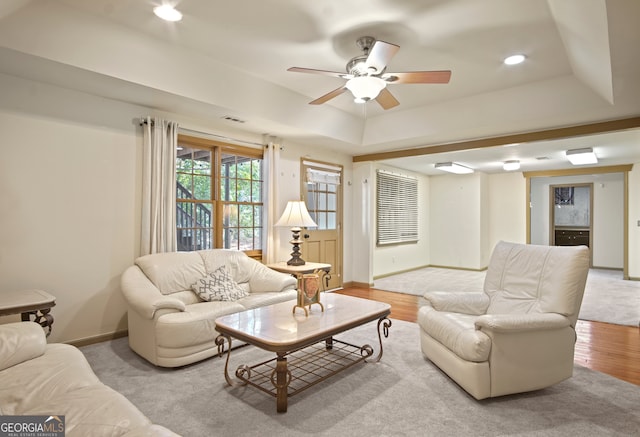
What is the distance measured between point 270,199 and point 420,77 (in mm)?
2809

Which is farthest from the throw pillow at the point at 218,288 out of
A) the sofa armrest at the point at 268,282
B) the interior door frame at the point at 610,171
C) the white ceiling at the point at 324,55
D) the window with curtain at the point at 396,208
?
the interior door frame at the point at 610,171

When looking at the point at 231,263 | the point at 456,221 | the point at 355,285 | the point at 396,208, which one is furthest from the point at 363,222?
the point at 456,221

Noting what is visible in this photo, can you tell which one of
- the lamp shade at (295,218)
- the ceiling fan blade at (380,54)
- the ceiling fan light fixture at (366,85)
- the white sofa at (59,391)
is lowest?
the white sofa at (59,391)

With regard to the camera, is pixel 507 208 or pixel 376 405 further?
pixel 507 208

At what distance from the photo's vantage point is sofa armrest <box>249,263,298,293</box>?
4191mm

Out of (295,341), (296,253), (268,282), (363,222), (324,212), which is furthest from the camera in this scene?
(363,222)

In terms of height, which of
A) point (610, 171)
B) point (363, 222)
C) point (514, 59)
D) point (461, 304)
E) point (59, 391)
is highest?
point (514, 59)

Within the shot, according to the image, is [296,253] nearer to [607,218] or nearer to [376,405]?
[376,405]

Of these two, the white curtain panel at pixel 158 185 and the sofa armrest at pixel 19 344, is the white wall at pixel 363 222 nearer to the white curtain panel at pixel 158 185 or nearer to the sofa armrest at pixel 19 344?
the white curtain panel at pixel 158 185

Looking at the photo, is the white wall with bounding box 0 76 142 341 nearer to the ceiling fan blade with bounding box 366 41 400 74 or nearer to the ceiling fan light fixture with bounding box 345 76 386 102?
the ceiling fan light fixture with bounding box 345 76 386 102

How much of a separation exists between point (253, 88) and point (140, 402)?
10.6 feet

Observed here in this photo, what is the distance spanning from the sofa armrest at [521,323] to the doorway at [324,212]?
3.70 metres

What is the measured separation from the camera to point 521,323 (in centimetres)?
242

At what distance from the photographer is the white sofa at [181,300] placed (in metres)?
2.98
